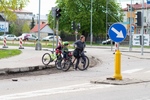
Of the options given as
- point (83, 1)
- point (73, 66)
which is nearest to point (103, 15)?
point (83, 1)

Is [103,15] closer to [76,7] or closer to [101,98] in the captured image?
[76,7]

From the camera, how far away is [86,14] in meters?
77.4

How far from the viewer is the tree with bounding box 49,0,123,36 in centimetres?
7762

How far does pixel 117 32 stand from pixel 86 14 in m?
62.8

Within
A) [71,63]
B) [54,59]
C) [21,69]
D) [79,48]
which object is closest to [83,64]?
[71,63]

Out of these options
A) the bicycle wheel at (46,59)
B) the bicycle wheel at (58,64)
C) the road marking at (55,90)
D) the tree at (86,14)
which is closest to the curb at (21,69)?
the bicycle wheel at (58,64)

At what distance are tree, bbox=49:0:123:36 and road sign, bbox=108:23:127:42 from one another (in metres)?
62.0

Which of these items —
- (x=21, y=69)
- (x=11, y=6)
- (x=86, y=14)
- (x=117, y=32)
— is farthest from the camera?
(x=86, y=14)

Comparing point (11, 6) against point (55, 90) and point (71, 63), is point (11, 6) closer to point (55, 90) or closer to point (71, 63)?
point (71, 63)

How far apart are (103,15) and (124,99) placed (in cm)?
7027

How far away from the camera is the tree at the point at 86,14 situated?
77625 millimetres

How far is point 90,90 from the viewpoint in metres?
12.3

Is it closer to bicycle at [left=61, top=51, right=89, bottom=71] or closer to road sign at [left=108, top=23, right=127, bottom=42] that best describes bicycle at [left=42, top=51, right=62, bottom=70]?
bicycle at [left=61, top=51, right=89, bottom=71]

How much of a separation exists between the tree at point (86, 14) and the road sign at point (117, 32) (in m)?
62.0
